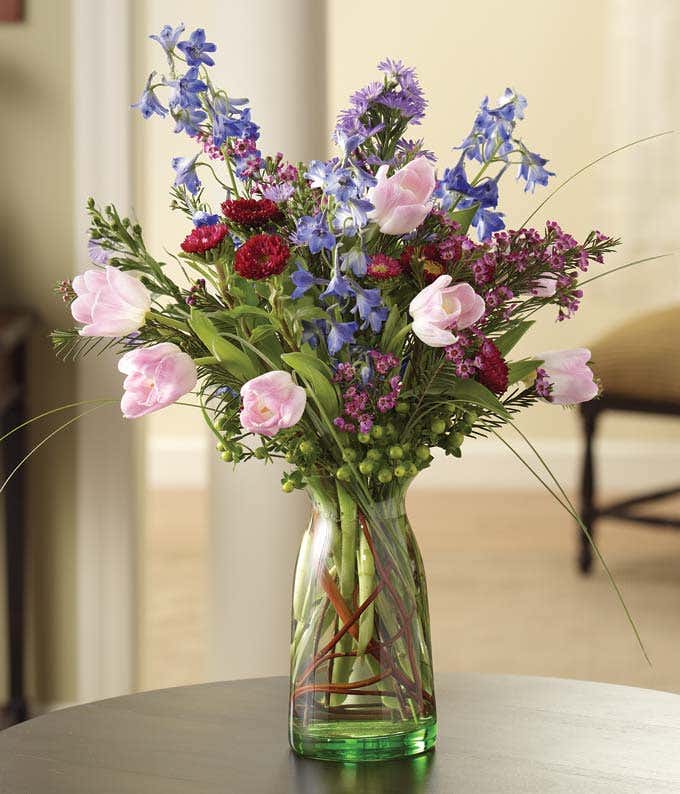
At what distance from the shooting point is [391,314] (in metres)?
0.89

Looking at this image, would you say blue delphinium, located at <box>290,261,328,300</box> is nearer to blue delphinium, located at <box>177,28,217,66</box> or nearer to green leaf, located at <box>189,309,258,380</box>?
green leaf, located at <box>189,309,258,380</box>

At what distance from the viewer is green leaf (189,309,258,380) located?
88 centimetres

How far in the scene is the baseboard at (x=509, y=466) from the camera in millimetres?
5004

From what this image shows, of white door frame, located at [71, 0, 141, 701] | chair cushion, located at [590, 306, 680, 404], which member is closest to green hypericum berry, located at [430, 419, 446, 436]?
white door frame, located at [71, 0, 141, 701]

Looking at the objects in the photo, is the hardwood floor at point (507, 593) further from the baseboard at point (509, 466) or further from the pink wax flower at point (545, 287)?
the pink wax flower at point (545, 287)

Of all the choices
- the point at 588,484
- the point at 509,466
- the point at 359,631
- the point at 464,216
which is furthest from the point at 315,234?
the point at 509,466

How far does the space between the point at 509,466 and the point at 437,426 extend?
4.15m

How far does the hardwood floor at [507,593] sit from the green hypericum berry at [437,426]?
1559 mm

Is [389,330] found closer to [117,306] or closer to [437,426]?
[437,426]

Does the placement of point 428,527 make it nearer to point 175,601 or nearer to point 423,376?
point 175,601

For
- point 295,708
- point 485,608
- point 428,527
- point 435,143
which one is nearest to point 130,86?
point 295,708

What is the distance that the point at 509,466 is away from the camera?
502 centimetres

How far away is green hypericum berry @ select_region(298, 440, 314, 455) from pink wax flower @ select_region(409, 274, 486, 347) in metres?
0.11

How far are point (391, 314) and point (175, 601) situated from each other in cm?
276
